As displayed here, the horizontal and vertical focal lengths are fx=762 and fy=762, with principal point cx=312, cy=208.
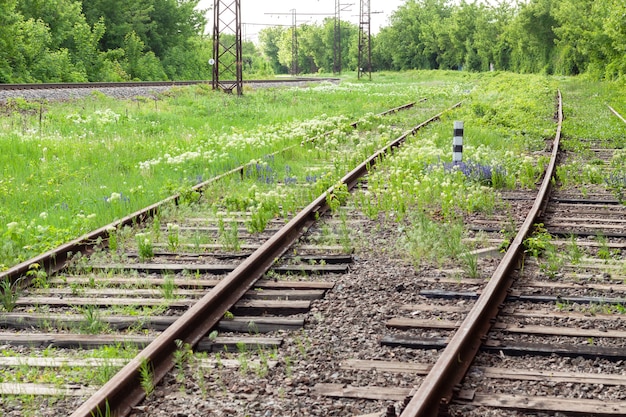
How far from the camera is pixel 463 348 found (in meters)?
4.41

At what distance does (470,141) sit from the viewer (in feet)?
47.0

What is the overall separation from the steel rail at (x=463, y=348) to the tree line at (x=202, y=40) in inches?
971

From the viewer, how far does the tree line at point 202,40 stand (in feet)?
120

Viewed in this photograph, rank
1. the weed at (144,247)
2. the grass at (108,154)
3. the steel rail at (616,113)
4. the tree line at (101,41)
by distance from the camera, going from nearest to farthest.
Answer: the weed at (144,247), the grass at (108,154), the steel rail at (616,113), the tree line at (101,41)

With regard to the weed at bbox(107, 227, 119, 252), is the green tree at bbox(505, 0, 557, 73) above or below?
above

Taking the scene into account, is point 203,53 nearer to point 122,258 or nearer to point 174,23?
point 174,23

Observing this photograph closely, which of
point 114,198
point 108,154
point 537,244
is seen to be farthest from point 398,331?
point 108,154

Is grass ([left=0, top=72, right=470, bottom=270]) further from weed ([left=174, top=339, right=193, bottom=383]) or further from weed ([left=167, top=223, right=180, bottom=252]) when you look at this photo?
weed ([left=174, top=339, right=193, bottom=383])

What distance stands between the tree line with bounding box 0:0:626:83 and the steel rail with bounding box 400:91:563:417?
80.9 feet

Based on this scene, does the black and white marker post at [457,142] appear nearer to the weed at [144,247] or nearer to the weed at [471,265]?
the weed at [471,265]

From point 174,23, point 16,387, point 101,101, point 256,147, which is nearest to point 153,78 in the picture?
point 174,23

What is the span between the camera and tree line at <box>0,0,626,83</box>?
36.7 m

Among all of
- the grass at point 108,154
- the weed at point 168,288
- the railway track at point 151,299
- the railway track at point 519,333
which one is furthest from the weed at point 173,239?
the railway track at point 519,333

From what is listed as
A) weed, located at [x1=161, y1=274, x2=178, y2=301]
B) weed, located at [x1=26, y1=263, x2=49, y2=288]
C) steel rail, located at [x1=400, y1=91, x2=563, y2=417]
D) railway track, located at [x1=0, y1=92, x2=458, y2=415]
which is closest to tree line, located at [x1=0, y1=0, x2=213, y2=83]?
railway track, located at [x1=0, y1=92, x2=458, y2=415]
